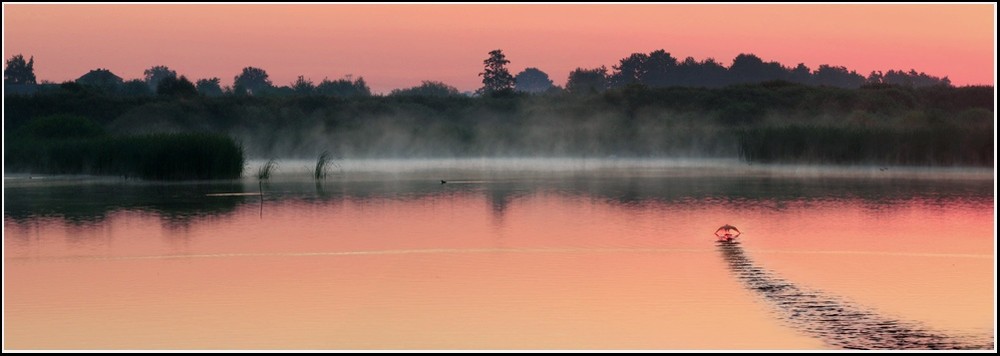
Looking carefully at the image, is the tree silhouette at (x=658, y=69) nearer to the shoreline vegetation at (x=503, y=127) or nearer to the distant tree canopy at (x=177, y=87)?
the shoreline vegetation at (x=503, y=127)

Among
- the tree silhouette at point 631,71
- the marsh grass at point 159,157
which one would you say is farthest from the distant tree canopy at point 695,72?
→ the marsh grass at point 159,157

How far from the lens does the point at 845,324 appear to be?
33.4 feet

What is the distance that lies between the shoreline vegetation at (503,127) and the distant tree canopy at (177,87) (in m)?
0.09

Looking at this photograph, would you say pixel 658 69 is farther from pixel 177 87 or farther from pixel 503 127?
pixel 503 127

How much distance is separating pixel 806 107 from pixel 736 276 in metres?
51.9

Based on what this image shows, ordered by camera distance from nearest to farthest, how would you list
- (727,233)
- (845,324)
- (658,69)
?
Answer: (845,324) < (727,233) < (658,69)

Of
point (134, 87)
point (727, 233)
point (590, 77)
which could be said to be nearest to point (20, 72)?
point (134, 87)

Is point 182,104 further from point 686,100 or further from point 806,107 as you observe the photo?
point 806,107

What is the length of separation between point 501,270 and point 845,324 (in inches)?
169

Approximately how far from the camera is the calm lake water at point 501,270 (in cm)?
993

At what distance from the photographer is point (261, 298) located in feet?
38.5

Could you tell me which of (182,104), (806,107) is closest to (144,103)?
(182,104)

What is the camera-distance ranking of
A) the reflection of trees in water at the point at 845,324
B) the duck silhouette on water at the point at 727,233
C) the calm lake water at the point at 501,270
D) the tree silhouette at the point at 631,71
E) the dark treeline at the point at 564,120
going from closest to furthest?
1. the reflection of trees in water at the point at 845,324
2. the calm lake water at the point at 501,270
3. the duck silhouette on water at the point at 727,233
4. the dark treeline at the point at 564,120
5. the tree silhouette at the point at 631,71

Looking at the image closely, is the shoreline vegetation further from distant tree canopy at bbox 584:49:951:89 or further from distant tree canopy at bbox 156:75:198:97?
distant tree canopy at bbox 584:49:951:89
